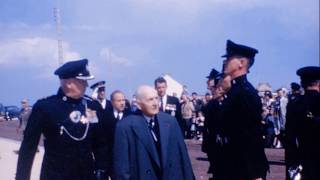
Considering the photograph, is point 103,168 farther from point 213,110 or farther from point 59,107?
point 213,110

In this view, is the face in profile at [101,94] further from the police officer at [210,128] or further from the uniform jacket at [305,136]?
the uniform jacket at [305,136]

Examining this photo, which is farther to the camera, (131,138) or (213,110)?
(213,110)

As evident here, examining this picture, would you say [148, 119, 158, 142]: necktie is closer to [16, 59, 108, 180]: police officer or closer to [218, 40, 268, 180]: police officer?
[16, 59, 108, 180]: police officer

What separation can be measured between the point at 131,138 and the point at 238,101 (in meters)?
1.20

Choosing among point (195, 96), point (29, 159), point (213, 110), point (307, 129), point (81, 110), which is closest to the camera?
point (29, 159)

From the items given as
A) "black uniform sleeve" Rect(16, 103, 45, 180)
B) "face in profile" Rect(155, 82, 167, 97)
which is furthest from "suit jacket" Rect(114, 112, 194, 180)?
"face in profile" Rect(155, 82, 167, 97)

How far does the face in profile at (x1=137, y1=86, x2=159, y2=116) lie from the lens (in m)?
6.30

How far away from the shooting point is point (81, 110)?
606 centimetres

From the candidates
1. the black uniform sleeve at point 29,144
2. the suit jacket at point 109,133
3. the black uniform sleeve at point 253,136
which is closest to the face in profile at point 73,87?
the black uniform sleeve at point 29,144

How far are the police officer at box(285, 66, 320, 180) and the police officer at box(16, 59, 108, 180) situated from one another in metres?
2.10

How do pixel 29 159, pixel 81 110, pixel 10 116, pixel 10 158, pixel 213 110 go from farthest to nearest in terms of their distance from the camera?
pixel 10 116
pixel 10 158
pixel 213 110
pixel 81 110
pixel 29 159

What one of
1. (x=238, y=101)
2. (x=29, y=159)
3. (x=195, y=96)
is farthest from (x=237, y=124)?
(x=195, y=96)

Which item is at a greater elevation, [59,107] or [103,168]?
[59,107]

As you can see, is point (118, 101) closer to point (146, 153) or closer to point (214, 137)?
point (214, 137)
